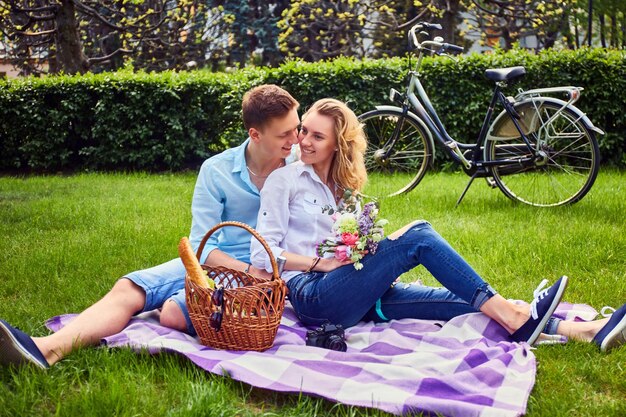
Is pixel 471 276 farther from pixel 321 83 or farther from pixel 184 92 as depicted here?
pixel 184 92

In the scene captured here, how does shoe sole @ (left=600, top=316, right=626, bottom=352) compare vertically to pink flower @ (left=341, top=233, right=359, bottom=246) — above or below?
below

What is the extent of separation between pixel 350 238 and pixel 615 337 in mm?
1190

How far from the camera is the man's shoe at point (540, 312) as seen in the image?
318 cm

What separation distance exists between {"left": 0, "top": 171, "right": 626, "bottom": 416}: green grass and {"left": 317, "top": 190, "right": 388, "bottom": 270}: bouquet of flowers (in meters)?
0.72

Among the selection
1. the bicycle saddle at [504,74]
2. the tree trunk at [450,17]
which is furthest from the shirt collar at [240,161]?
the tree trunk at [450,17]

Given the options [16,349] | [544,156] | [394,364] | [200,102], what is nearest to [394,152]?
[544,156]

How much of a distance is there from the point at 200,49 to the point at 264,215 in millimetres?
19343

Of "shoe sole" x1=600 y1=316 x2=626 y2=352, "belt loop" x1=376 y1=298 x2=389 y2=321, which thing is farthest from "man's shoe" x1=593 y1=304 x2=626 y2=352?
"belt loop" x1=376 y1=298 x2=389 y2=321

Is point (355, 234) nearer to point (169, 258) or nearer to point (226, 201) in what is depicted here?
point (226, 201)

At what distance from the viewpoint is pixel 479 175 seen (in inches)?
252

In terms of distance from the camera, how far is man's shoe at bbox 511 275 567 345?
3.18 m

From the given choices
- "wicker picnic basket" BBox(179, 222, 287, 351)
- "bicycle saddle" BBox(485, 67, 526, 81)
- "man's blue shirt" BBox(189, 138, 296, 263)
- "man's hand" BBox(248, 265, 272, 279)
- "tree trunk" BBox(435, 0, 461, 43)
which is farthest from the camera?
"tree trunk" BBox(435, 0, 461, 43)

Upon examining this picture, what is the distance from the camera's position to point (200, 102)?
9625 mm

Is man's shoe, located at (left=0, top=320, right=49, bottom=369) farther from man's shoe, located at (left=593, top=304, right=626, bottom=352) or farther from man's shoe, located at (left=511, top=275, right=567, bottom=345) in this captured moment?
man's shoe, located at (left=593, top=304, right=626, bottom=352)
